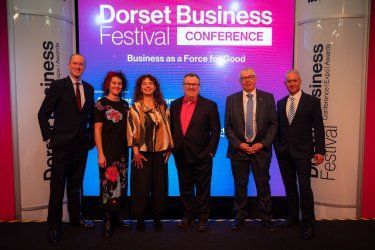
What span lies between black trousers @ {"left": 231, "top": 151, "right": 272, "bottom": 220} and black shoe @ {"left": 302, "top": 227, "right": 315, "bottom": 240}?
1.25 ft

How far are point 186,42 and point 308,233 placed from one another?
2.65 metres

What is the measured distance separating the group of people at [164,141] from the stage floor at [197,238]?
108 mm

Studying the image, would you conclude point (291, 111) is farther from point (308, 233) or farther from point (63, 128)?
point (63, 128)

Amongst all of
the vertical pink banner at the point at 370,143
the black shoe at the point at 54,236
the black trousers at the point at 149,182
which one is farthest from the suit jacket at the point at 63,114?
the vertical pink banner at the point at 370,143

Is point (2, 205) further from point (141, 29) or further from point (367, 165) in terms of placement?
point (367, 165)

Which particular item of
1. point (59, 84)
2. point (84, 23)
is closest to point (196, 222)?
point (59, 84)

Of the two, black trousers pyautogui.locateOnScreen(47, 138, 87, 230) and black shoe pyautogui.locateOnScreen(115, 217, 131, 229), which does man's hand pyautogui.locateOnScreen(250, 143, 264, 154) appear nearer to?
black shoe pyautogui.locateOnScreen(115, 217, 131, 229)

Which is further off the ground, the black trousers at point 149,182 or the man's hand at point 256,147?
the man's hand at point 256,147

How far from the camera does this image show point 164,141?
340 centimetres

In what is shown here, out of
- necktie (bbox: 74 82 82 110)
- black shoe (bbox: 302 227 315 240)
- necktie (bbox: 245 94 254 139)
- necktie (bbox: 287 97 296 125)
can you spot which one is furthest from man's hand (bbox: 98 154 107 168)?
black shoe (bbox: 302 227 315 240)

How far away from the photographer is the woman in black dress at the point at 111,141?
3.27 metres

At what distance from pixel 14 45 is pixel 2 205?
6.21 feet

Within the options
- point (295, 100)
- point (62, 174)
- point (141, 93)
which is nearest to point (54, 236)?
point (62, 174)

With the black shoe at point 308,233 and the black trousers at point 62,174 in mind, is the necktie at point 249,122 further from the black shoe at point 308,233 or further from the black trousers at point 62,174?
the black trousers at point 62,174
